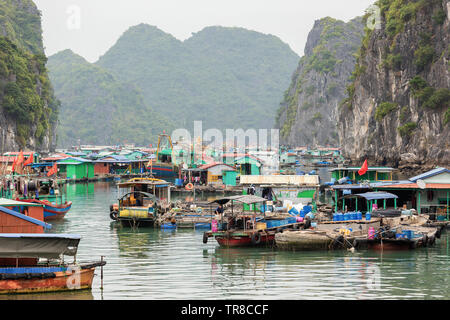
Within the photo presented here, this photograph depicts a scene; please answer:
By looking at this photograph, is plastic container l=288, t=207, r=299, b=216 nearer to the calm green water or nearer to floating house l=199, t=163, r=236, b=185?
the calm green water

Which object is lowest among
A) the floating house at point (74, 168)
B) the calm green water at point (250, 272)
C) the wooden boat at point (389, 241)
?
the calm green water at point (250, 272)

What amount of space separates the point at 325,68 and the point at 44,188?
13664cm

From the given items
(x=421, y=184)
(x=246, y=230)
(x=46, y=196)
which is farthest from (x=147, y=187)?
(x=421, y=184)

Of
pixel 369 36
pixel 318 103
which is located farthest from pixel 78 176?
pixel 318 103

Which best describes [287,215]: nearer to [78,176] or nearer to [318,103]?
[78,176]

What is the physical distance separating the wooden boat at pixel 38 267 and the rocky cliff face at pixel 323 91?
488 feet

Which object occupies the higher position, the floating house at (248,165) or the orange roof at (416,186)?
the floating house at (248,165)

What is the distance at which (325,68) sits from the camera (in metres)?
170

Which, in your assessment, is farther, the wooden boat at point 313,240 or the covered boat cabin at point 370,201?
the covered boat cabin at point 370,201

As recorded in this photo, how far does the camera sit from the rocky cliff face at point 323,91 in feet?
550

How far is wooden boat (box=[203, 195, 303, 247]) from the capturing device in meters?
26.8

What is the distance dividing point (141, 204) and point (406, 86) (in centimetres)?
4600

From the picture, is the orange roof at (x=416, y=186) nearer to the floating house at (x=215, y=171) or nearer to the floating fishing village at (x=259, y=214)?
the floating fishing village at (x=259, y=214)

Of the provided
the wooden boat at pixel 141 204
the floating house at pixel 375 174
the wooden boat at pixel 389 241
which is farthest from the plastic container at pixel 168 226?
the floating house at pixel 375 174
